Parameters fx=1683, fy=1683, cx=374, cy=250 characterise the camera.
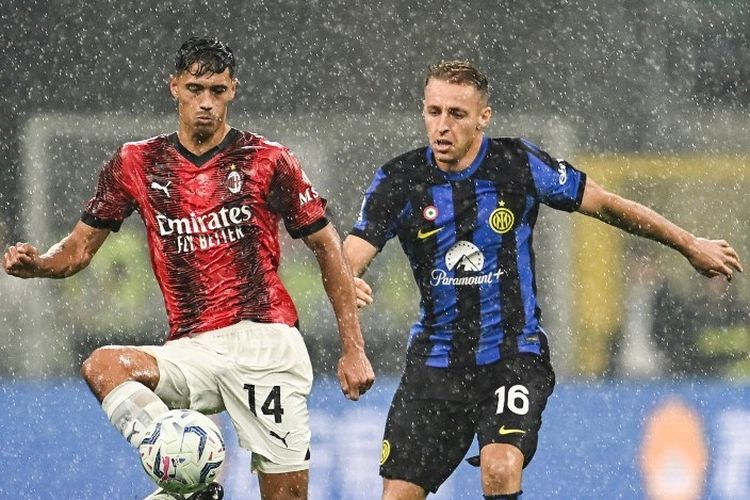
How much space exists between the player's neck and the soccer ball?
38.7 inches

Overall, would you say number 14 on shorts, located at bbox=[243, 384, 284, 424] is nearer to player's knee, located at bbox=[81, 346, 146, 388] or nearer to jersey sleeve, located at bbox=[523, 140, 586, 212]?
player's knee, located at bbox=[81, 346, 146, 388]

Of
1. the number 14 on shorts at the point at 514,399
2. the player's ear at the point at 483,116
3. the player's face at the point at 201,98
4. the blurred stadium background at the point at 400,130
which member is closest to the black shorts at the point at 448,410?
the number 14 on shorts at the point at 514,399

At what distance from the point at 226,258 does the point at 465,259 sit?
0.84 meters

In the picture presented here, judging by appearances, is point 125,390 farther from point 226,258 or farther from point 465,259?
point 465,259

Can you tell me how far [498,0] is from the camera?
14516mm

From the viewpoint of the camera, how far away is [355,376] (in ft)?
18.0

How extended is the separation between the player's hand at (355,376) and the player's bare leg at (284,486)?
349 mm

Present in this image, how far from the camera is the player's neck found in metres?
5.57

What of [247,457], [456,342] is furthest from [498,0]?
[456,342]

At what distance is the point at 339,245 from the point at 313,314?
6.23 metres

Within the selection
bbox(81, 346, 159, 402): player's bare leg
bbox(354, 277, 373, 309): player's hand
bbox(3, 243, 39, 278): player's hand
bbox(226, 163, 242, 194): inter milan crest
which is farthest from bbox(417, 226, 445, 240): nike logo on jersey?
bbox(3, 243, 39, 278): player's hand

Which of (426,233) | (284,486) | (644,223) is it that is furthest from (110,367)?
(644,223)

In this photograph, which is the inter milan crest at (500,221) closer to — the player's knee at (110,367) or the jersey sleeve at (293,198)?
the jersey sleeve at (293,198)

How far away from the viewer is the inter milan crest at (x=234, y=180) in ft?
18.1
